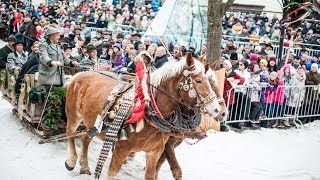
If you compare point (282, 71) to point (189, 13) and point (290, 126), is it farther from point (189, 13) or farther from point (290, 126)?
point (189, 13)

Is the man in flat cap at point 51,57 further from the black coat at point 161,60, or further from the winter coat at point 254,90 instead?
the winter coat at point 254,90

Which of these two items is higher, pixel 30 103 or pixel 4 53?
pixel 4 53

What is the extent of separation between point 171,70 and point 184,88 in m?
0.30

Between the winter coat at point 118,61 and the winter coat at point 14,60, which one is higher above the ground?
the winter coat at point 14,60

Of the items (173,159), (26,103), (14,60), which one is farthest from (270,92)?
(14,60)

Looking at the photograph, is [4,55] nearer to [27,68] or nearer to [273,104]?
[27,68]

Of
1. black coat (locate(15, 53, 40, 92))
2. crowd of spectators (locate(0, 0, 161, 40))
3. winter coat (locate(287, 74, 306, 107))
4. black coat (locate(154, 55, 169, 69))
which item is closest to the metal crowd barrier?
winter coat (locate(287, 74, 306, 107))

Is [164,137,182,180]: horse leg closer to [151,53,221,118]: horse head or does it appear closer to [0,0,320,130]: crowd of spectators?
[151,53,221,118]: horse head

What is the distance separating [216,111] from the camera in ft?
18.1

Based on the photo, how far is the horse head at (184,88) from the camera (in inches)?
218

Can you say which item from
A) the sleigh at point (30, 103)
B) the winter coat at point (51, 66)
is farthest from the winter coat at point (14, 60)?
the winter coat at point (51, 66)

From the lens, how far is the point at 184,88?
5.68 m

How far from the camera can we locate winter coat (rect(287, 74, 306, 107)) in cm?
1159

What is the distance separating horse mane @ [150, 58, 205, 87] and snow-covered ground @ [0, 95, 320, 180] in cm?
201
